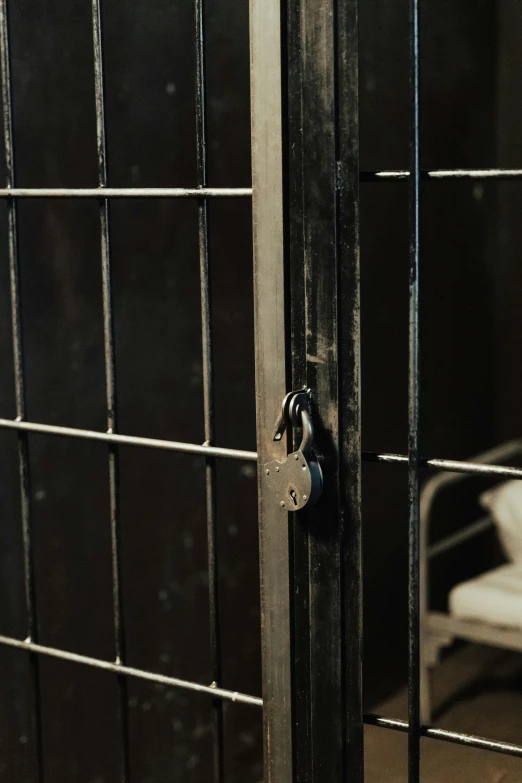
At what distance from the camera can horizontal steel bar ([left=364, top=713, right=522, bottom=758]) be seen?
1257 mm

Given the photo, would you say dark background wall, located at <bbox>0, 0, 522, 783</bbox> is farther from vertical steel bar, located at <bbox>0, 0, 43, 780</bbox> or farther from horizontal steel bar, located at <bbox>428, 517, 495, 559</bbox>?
horizontal steel bar, located at <bbox>428, 517, 495, 559</bbox>

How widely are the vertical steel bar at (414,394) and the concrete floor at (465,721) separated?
189 cm

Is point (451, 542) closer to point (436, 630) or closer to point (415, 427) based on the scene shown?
point (436, 630)

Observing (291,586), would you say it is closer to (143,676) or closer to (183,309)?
(143,676)

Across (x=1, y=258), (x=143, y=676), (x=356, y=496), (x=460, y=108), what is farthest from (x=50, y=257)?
(x=460, y=108)

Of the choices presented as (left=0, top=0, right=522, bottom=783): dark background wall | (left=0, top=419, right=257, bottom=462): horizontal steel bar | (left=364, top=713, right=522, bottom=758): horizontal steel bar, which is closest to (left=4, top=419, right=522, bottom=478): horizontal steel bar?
(left=0, top=419, right=257, bottom=462): horizontal steel bar

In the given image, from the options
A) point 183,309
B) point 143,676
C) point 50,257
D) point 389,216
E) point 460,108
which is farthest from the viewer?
point 460,108

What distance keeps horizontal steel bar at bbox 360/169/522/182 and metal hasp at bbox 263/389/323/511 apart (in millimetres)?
293

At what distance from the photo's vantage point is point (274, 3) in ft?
4.23

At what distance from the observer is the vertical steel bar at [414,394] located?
1258 mm

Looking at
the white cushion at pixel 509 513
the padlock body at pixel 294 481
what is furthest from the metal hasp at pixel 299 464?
the white cushion at pixel 509 513

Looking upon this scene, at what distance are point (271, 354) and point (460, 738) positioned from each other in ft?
1.81

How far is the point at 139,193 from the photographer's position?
1493mm

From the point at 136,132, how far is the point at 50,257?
382 millimetres
